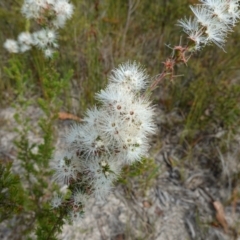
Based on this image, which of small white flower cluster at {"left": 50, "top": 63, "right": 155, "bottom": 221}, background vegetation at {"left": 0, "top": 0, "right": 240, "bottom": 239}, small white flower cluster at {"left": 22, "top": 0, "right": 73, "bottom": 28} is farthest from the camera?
background vegetation at {"left": 0, "top": 0, "right": 240, "bottom": 239}

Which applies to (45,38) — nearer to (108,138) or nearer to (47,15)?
(47,15)

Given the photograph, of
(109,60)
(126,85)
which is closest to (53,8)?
(109,60)

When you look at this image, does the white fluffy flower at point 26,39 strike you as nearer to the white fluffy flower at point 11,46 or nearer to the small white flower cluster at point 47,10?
the white fluffy flower at point 11,46

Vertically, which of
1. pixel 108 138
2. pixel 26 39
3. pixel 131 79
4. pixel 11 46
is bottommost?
pixel 108 138

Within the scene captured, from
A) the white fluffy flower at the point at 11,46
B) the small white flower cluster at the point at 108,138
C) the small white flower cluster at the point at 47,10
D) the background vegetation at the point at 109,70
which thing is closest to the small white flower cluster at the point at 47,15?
the small white flower cluster at the point at 47,10

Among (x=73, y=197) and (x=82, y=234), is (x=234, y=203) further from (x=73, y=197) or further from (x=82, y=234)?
(x=73, y=197)

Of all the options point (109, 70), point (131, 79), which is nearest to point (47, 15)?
point (109, 70)

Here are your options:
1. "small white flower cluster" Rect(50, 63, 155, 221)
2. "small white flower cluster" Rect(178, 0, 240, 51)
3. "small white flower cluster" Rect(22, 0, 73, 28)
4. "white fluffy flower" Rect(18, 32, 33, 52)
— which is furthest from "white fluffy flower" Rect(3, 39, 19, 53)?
"small white flower cluster" Rect(178, 0, 240, 51)

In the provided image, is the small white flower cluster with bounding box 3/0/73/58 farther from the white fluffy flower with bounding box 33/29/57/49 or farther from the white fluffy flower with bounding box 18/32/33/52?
the white fluffy flower with bounding box 18/32/33/52
